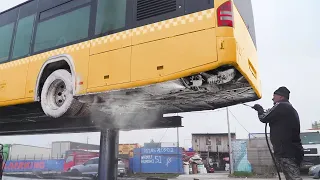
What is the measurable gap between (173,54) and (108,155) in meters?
3.80

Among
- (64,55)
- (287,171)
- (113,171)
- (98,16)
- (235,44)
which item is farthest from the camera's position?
(113,171)

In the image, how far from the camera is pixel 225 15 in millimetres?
3674

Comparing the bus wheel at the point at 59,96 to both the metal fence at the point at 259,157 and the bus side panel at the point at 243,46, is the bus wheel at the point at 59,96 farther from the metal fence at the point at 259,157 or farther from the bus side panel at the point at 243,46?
the metal fence at the point at 259,157

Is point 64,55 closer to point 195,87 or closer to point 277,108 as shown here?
point 195,87

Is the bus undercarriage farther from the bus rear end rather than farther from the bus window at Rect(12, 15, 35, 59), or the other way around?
the bus window at Rect(12, 15, 35, 59)

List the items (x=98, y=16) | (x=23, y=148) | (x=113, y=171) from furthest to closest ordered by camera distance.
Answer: (x=23, y=148) < (x=113, y=171) < (x=98, y=16)

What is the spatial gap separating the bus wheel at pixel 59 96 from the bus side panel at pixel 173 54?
143 centimetres

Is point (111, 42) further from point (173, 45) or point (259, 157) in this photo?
point (259, 157)

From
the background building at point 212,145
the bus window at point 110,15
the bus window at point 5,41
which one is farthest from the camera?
the background building at point 212,145

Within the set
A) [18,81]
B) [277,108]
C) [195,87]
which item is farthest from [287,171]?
[18,81]

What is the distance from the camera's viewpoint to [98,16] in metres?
4.88

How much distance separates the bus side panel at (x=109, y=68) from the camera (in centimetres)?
431

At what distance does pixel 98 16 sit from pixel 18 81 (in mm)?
2447

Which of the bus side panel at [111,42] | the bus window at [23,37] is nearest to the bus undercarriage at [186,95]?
the bus side panel at [111,42]
